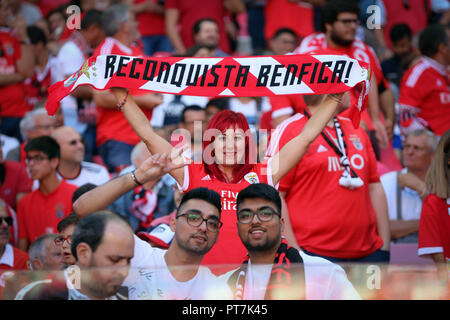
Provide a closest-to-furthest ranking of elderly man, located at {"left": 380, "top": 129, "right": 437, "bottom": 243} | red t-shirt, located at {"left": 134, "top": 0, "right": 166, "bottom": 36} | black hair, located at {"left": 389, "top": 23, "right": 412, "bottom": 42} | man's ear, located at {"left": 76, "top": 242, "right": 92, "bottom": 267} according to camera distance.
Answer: man's ear, located at {"left": 76, "top": 242, "right": 92, "bottom": 267} < elderly man, located at {"left": 380, "top": 129, "right": 437, "bottom": 243} < black hair, located at {"left": 389, "top": 23, "right": 412, "bottom": 42} < red t-shirt, located at {"left": 134, "top": 0, "right": 166, "bottom": 36}

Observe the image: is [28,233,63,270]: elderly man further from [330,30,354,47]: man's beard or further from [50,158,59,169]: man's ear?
[330,30,354,47]: man's beard

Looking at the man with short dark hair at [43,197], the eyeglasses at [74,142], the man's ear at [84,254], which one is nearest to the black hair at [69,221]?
the man's ear at [84,254]

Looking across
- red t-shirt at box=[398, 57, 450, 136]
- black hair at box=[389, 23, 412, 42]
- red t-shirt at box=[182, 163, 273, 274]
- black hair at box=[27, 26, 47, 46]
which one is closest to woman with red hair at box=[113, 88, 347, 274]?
red t-shirt at box=[182, 163, 273, 274]

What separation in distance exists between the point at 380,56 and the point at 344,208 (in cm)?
534

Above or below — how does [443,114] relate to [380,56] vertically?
below

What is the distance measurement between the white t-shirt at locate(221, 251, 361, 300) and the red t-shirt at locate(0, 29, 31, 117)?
5.73 m

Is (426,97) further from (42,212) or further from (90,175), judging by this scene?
(42,212)

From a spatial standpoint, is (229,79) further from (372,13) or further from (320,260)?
(372,13)

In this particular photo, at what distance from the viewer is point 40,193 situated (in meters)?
6.39

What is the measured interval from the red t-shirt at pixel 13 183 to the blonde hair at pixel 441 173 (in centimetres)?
377

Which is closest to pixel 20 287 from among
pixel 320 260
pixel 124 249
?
pixel 124 249

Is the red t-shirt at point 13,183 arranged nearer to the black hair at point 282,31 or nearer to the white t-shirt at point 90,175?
the white t-shirt at point 90,175

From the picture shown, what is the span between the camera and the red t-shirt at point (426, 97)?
7.39 meters

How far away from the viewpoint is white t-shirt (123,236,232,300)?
3.19m
